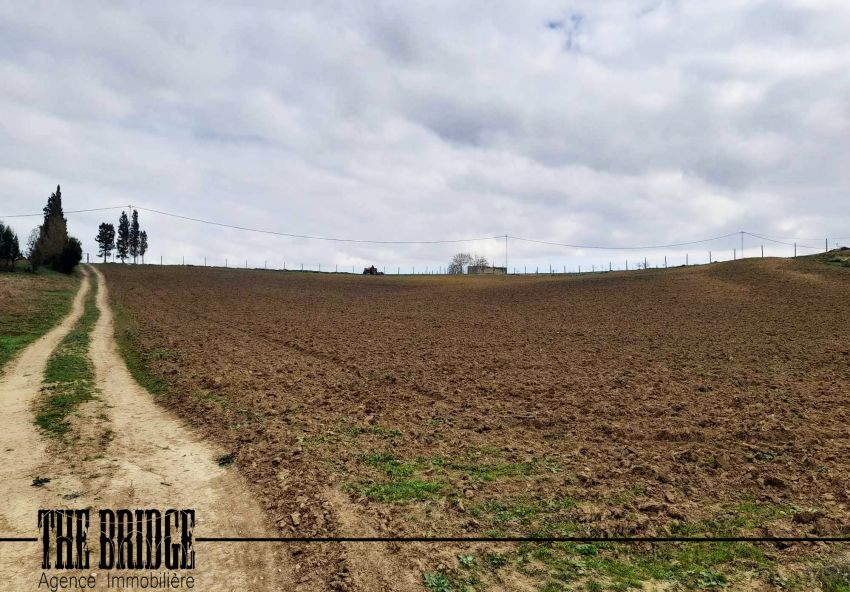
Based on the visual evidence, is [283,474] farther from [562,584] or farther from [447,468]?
[562,584]

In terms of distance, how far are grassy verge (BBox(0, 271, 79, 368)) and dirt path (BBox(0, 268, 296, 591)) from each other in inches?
349

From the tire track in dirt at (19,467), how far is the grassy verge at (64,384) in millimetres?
235

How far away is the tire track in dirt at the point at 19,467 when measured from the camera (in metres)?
4.79

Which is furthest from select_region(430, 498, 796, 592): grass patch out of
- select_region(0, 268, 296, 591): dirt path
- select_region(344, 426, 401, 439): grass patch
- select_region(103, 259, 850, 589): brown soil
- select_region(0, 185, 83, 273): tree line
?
select_region(0, 185, 83, 273): tree line

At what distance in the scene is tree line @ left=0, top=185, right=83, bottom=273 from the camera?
59.8 metres

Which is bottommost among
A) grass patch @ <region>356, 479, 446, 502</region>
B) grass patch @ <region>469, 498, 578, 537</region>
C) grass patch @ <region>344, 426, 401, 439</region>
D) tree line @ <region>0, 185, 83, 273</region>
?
grass patch @ <region>469, 498, 578, 537</region>

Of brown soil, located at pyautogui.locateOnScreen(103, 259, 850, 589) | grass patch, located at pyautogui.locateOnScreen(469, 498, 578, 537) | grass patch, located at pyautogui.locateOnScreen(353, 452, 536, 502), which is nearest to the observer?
grass patch, located at pyautogui.locateOnScreen(469, 498, 578, 537)

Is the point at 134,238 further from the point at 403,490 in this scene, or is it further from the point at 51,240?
the point at 403,490

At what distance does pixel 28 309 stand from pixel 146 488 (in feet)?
102

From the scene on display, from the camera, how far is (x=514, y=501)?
21.5ft

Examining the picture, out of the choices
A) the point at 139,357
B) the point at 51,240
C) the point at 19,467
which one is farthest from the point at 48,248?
the point at 19,467

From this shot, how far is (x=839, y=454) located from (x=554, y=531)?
625 centimetres

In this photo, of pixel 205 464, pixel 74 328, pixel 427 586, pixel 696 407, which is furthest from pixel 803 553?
pixel 74 328

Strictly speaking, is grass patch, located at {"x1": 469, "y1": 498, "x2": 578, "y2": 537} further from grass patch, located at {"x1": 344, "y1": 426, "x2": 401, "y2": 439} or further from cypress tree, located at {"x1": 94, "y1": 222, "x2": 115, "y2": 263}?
cypress tree, located at {"x1": 94, "y1": 222, "x2": 115, "y2": 263}
